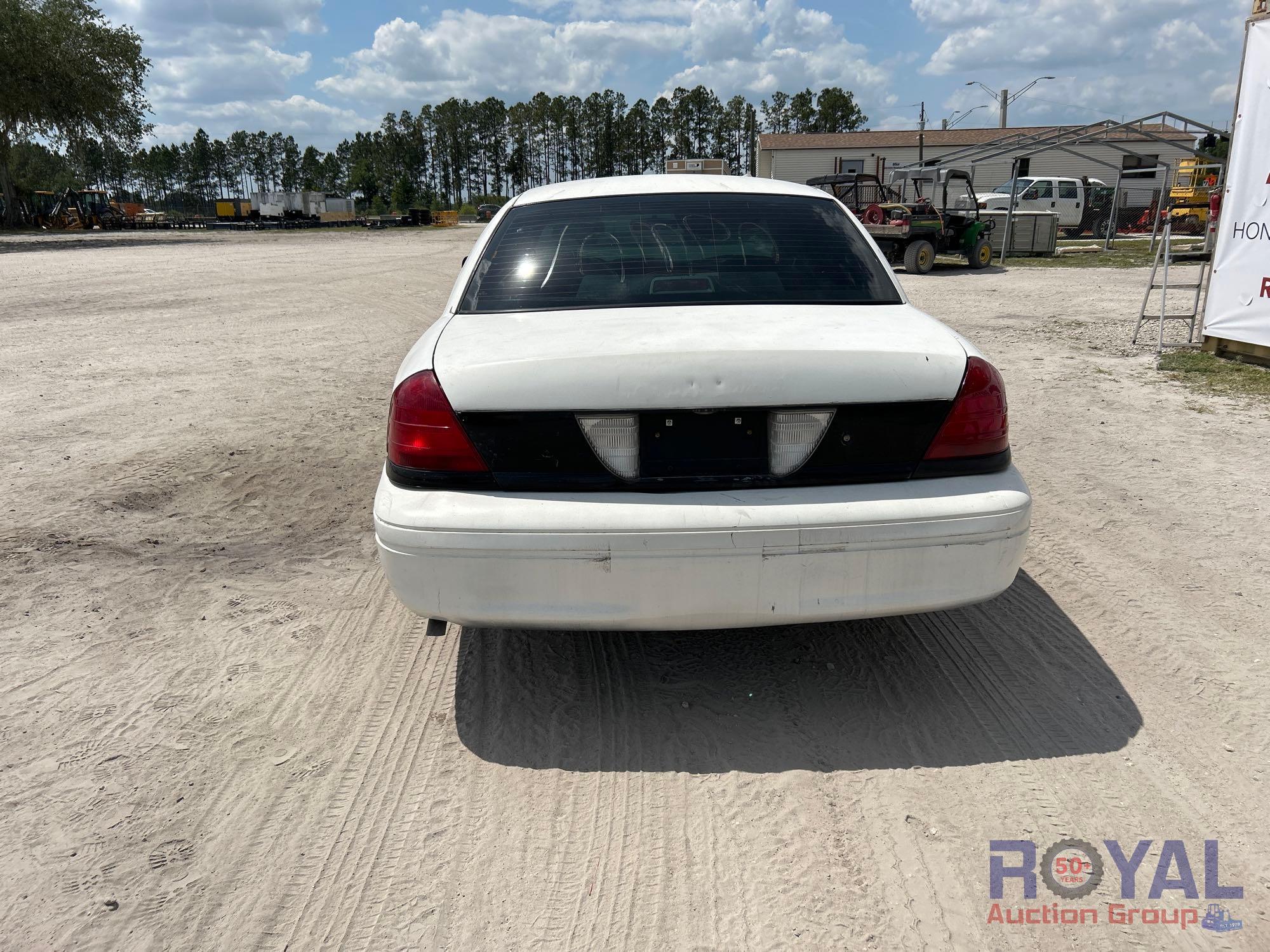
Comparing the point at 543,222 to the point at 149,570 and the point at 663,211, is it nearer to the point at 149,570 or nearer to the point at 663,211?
the point at 663,211

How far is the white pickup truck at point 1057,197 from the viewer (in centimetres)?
2955

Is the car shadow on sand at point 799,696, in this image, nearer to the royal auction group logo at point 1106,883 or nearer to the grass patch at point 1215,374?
the royal auction group logo at point 1106,883

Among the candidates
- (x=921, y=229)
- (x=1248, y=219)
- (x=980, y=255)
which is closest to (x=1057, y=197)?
(x=980, y=255)

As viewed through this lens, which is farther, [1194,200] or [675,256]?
[1194,200]

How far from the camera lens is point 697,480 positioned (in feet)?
8.29

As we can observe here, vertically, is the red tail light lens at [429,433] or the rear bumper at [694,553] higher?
the red tail light lens at [429,433]

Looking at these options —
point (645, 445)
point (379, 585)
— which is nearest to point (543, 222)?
point (645, 445)

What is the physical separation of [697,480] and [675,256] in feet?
3.64

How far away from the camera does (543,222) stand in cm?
351

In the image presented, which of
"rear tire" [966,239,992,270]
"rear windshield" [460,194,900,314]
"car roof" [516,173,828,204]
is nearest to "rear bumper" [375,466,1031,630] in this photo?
"rear windshield" [460,194,900,314]

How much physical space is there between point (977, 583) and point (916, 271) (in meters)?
18.7

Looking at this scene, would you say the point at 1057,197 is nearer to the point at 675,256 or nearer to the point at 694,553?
the point at 675,256

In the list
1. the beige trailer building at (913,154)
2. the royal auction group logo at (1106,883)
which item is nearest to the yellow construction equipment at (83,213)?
the beige trailer building at (913,154)

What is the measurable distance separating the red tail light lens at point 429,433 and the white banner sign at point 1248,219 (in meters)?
8.73
